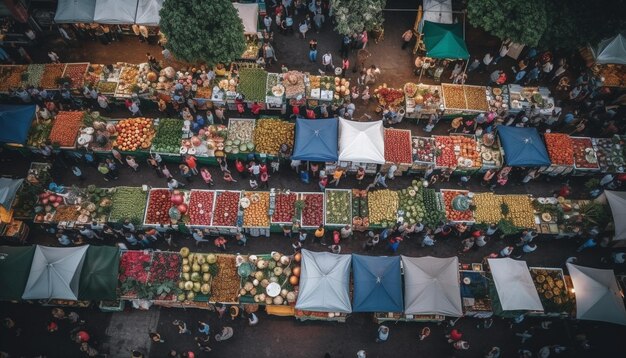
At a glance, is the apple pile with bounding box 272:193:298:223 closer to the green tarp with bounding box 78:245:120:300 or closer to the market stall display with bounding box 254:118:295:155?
the market stall display with bounding box 254:118:295:155

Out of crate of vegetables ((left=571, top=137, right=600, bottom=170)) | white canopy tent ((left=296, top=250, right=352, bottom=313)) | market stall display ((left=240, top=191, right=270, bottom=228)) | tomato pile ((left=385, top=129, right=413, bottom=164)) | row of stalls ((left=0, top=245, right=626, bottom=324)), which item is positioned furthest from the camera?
crate of vegetables ((left=571, top=137, right=600, bottom=170))

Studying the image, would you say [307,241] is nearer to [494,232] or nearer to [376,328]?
[376,328]

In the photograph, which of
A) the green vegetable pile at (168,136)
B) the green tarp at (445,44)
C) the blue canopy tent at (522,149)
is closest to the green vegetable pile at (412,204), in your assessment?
the blue canopy tent at (522,149)

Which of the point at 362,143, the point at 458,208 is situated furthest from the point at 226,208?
the point at 458,208

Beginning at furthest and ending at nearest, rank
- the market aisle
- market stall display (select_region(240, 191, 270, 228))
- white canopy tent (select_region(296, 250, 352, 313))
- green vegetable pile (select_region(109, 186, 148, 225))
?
1. market stall display (select_region(240, 191, 270, 228))
2. green vegetable pile (select_region(109, 186, 148, 225))
3. the market aisle
4. white canopy tent (select_region(296, 250, 352, 313))

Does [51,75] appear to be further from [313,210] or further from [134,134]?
[313,210]

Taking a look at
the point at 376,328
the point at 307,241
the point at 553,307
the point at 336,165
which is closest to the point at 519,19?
the point at 336,165

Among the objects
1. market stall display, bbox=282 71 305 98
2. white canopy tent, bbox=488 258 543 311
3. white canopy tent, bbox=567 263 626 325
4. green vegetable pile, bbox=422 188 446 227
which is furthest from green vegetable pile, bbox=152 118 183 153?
white canopy tent, bbox=567 263 626 325
